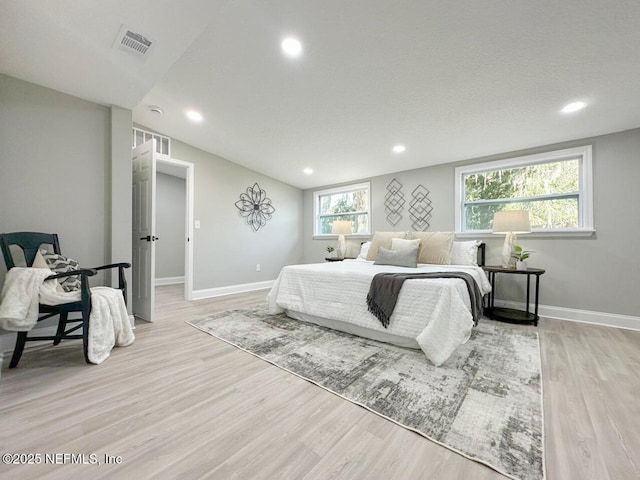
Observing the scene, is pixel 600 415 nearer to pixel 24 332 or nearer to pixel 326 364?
pixel 326 364

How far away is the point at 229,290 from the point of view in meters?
4.65

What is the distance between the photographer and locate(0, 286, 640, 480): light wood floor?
3.52 ft

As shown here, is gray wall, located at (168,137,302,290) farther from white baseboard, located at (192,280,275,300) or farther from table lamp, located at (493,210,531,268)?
table lamp, located at (493,210,531,268)

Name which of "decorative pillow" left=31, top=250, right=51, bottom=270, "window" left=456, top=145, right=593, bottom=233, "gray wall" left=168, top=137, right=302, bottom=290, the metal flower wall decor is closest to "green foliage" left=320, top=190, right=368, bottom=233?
"gray wall" left=168, top=137, right=302, bottom=290

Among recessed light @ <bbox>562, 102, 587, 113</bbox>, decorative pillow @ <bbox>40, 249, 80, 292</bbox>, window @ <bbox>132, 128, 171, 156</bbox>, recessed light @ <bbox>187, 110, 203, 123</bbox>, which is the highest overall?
recessed light @ <bbox>187, 110, 203, 123</bbox>

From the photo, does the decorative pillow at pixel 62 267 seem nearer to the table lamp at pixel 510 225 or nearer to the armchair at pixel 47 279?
the armchair at pixel 47 279

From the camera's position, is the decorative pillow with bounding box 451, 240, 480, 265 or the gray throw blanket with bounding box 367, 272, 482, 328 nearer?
the gray throw blanket with bounding box 367, 272, 482, 328

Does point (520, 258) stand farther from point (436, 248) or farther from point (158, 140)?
point (158, 140)

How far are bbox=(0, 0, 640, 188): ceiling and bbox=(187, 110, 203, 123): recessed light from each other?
106 millimetres

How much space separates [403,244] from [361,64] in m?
2.13

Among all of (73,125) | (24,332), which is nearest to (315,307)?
(24,332)

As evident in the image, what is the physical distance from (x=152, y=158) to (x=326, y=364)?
2.90 m

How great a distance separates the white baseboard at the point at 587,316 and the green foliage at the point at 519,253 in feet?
2.12

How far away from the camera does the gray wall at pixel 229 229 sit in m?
4.29
